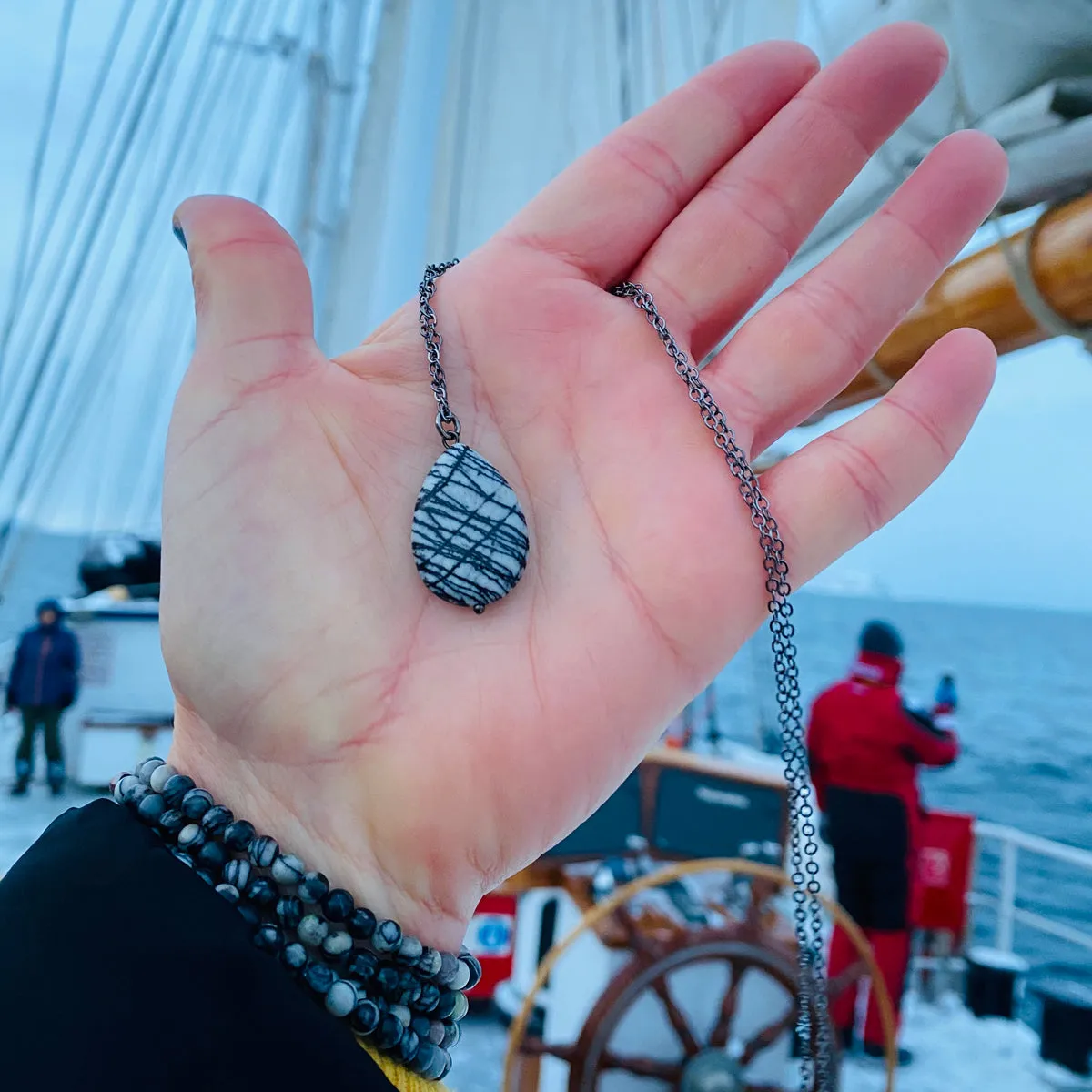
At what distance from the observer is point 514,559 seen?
0.65m

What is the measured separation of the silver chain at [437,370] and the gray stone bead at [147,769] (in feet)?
1.04

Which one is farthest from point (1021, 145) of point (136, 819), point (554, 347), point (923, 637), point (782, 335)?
point (923, 637)

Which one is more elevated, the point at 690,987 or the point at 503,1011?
the point at 690,987

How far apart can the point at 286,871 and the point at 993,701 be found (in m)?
33.8

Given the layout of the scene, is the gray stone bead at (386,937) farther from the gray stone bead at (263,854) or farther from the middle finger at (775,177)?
the middle finger at (775,177)

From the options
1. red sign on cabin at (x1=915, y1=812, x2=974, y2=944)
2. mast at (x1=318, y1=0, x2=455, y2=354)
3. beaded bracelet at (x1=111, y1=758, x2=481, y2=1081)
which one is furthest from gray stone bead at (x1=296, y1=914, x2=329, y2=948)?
red sign on cabin at (x1=915, y1=812, x2=974, y2=944)

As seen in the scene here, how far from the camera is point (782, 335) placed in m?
0.79

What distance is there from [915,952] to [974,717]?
993 inches

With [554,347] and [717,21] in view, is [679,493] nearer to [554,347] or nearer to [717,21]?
[554,347]

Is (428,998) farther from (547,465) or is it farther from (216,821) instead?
(547,465)

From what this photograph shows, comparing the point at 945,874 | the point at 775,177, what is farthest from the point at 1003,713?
the point at 775,177

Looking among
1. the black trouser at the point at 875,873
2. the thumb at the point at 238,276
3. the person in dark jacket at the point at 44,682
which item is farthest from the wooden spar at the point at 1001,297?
the person in dark jacket at the point at 44,682

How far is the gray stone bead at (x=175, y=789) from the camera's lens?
0.53 m

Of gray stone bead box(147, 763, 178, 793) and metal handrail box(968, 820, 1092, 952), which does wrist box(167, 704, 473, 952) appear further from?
metal handrail box(968, 820, 1092, 952)
